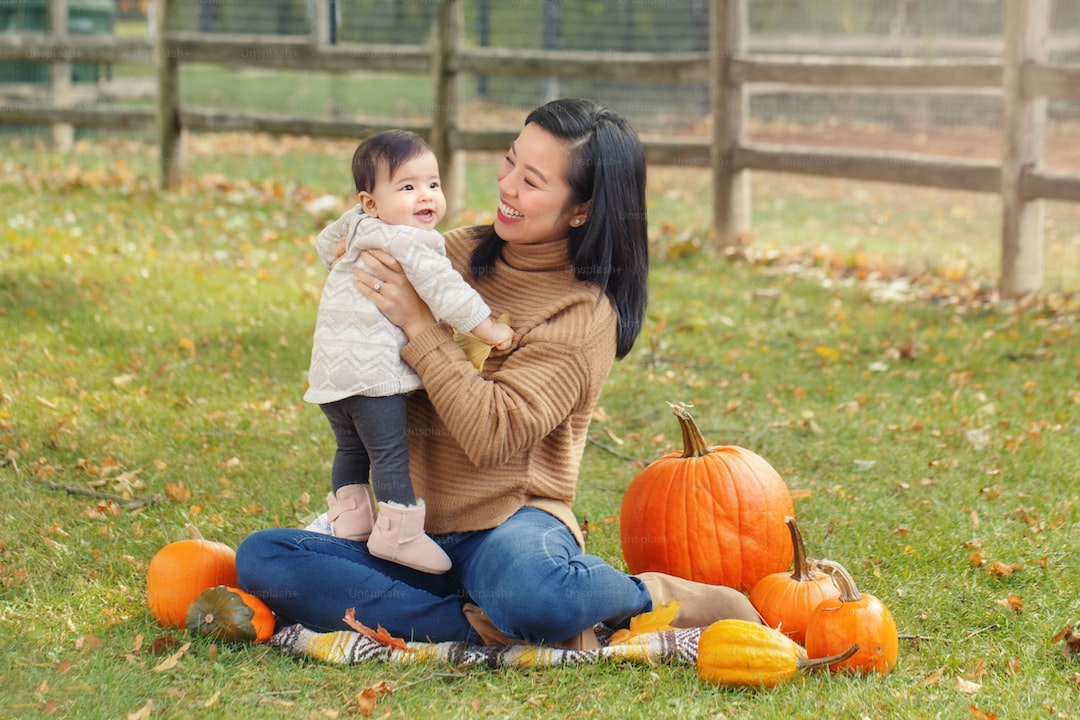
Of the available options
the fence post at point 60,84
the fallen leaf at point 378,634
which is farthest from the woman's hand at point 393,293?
the fence post at point 60,84

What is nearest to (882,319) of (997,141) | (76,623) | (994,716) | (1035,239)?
(1035,239)

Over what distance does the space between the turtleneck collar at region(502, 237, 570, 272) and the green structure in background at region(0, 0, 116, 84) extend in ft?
32.8

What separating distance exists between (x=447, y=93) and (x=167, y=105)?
7.66 feet

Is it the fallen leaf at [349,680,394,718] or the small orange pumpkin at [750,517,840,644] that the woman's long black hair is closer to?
the small orange pumpkin at [750,517,840,644]

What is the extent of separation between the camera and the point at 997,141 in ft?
45.6

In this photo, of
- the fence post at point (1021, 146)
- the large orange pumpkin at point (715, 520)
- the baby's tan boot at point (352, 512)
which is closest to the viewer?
the baby's tan boot at point (352, 512)

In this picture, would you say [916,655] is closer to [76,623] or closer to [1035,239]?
[76,623]

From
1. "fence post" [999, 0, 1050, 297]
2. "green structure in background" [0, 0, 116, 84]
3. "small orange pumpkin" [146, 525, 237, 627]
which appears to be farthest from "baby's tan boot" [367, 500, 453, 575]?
"green structure in background" [0, 0, 116, 84]

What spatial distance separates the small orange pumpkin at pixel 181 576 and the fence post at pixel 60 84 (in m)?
9.55

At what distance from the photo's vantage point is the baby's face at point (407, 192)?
2836mm

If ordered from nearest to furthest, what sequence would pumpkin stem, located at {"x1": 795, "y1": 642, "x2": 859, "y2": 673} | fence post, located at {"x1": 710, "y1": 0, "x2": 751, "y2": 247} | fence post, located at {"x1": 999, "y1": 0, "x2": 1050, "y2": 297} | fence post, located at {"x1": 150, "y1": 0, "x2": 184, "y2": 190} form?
pumpkin stem, located at {"x1": 795, "y1": 642, "x2": 859, "y2": 673} < fence post, located at {"x1": 999, "y1": 0, "x2": 1050, "y2": 297} < fence post, located at {"x1": 710, "y1": 0, "x2": 751, "y2": 247} < fence post, located at {"x1": 150, "y1": 0, "x2": 184, "y2": 190}

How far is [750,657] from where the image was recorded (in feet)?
8.74

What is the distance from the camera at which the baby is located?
9.25ft

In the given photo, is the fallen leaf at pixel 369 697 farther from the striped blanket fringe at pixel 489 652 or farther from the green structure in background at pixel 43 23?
the green structure in background at pixel 43 23
